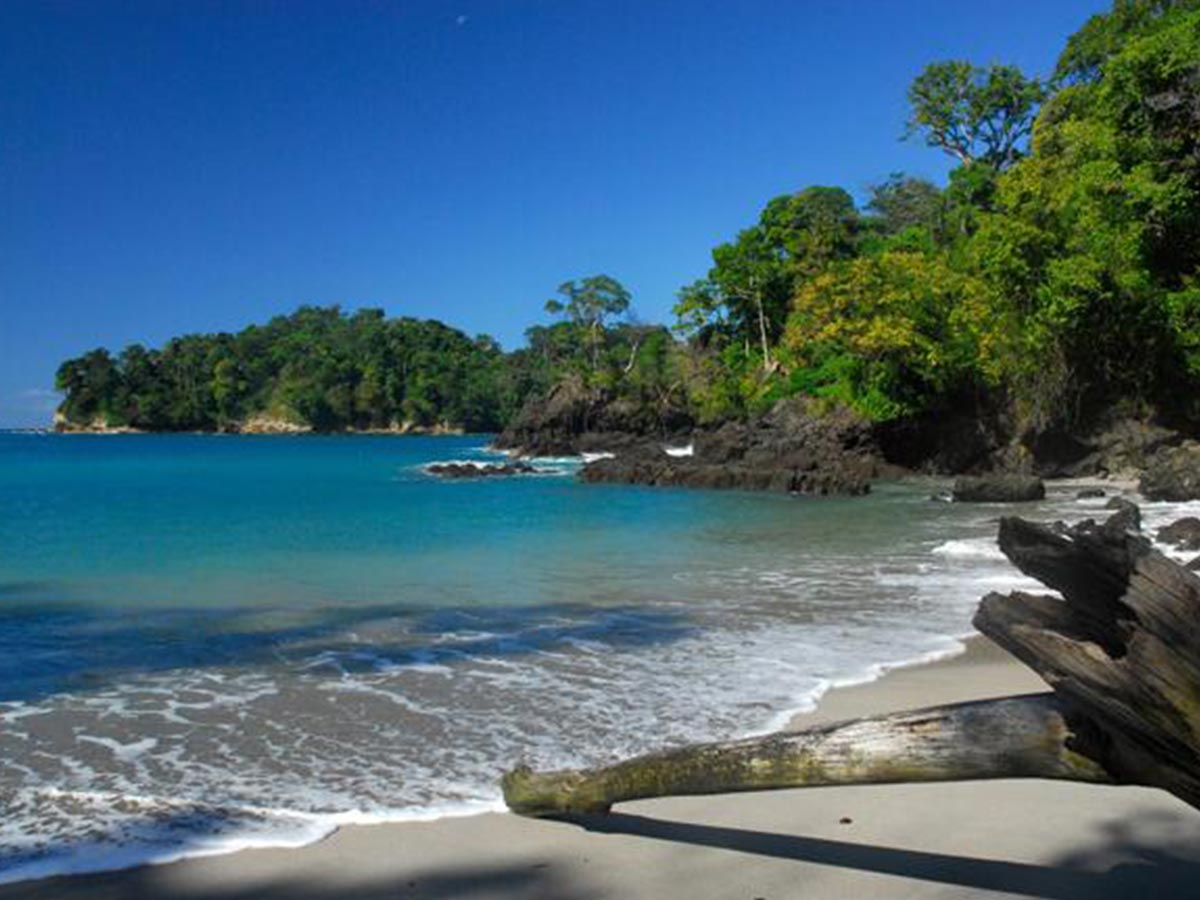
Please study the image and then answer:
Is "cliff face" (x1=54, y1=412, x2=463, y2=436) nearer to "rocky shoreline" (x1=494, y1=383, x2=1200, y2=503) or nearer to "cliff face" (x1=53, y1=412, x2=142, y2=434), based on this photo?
"cliff face" (x1=53, y1=412, x2=142, y2=434)

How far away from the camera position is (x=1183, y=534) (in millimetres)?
15086

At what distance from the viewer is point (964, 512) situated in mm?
24500

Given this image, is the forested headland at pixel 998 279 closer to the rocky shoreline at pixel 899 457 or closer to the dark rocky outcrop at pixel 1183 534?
the rocky shoreline at pixel 899 457

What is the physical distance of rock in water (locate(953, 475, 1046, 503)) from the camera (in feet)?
87.2

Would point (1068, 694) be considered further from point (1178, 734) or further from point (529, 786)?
point (529, 786)

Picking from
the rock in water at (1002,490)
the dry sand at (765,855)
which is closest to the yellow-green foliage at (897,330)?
the rock in water at (1002,490)

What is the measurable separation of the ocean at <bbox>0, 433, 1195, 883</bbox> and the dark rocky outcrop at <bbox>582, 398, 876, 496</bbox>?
10.7 m

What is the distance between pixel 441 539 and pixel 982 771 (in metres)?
17.7

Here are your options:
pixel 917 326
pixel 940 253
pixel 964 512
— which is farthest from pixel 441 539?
pixel 940 253

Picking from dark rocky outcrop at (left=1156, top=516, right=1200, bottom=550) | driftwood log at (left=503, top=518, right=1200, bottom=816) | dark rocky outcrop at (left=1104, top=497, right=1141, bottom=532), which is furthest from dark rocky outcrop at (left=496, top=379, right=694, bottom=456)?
driftwood log at (left=503, top=518, right=1200, bottom=816)

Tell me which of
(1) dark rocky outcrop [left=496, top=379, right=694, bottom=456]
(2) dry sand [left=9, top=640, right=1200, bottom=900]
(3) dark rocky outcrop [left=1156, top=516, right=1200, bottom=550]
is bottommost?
(2) dry sand [left=9, top=640, right=1200, bottom=900]

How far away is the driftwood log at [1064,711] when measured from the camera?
260 centimetres

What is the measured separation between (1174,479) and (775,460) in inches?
629

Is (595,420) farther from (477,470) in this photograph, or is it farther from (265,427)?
(265,427)
